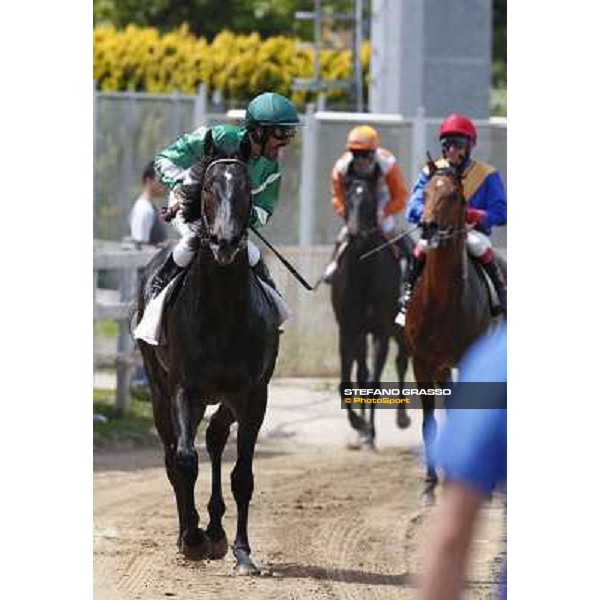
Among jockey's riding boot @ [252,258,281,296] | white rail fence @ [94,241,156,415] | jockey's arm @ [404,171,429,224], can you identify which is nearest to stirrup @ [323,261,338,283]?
white rail fence @ [94,241,156,415]

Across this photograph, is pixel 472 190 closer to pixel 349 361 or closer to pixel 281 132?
pixel 349 361

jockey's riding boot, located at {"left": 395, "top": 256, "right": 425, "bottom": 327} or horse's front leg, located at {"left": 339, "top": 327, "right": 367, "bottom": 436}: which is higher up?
jockey's riding boot, located at {"left": 395, "top": 256, "right": 425, "bottom": 327}

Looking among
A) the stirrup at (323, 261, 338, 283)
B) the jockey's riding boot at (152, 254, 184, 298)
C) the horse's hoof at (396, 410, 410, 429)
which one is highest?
the jockey's riding boot at (152, 254, 184, 298)

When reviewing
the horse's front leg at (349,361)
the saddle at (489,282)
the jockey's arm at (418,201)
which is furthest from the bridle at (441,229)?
the horse's front leg at (349,361)

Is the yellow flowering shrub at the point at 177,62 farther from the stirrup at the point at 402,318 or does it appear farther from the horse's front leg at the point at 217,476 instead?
the horse's front leg at the point at 217,476

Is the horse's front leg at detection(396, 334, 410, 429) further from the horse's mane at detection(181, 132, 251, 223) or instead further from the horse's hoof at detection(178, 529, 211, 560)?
the horse's mane at detection(181, 132, 251, 223)

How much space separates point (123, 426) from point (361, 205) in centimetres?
193

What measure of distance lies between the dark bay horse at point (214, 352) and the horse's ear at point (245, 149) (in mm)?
97

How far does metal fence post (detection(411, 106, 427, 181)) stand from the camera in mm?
12586

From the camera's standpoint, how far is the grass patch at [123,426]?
34.1 feet

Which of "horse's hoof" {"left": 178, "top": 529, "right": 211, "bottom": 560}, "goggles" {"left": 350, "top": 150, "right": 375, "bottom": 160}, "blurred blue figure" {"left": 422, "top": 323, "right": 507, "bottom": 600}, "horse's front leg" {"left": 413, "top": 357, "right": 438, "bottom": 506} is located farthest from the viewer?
"goggles" {"left": 350, "top": 150, "right": 375, "bottom": 160}

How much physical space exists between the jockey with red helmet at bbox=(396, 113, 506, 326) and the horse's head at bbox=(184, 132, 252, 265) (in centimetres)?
240

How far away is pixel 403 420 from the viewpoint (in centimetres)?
1008
